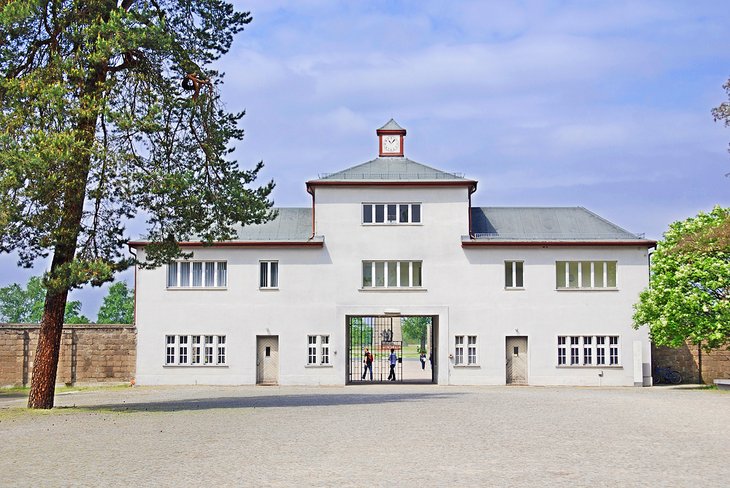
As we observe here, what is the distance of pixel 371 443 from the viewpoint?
53.7 ft

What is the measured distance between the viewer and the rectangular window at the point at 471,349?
4166 cm

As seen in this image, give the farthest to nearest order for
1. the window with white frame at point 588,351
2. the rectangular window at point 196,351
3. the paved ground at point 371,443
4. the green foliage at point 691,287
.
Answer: the rectangular window at point 196,351 → the window with white frame at point 588,351 → the green foliage at point 691,287 → the paved ground at point 371,443

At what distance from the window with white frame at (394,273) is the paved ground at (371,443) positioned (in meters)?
13.5

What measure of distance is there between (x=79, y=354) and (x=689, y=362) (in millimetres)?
25777

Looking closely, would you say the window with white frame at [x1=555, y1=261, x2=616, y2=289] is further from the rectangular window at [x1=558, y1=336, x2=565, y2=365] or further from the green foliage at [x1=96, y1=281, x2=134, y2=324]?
the green foliage at [x1=96, y1=281, x2=134, y2=324]

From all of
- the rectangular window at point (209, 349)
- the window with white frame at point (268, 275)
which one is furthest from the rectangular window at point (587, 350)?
the rectangular window at point (209, 349)

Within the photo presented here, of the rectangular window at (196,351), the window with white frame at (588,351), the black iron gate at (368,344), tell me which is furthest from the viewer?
the black iron gate at (368,344)

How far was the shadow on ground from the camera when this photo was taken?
86.8 feet

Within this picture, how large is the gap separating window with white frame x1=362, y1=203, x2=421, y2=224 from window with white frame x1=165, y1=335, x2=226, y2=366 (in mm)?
7969

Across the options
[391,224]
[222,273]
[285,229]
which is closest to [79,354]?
[222,273]

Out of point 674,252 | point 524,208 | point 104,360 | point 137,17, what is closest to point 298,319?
point 104,360

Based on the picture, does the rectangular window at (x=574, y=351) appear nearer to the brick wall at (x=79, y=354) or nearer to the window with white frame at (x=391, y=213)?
the window with white frame at (x=391, y=213)

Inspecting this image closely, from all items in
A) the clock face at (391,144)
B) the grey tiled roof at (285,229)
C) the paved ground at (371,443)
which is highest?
the clock face at (391,144)

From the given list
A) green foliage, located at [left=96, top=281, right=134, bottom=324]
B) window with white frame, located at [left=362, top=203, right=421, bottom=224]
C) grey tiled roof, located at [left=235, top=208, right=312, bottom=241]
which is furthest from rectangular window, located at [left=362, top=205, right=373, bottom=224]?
green foliage, located at [left=96, top=281, right=134, bottom=324]
